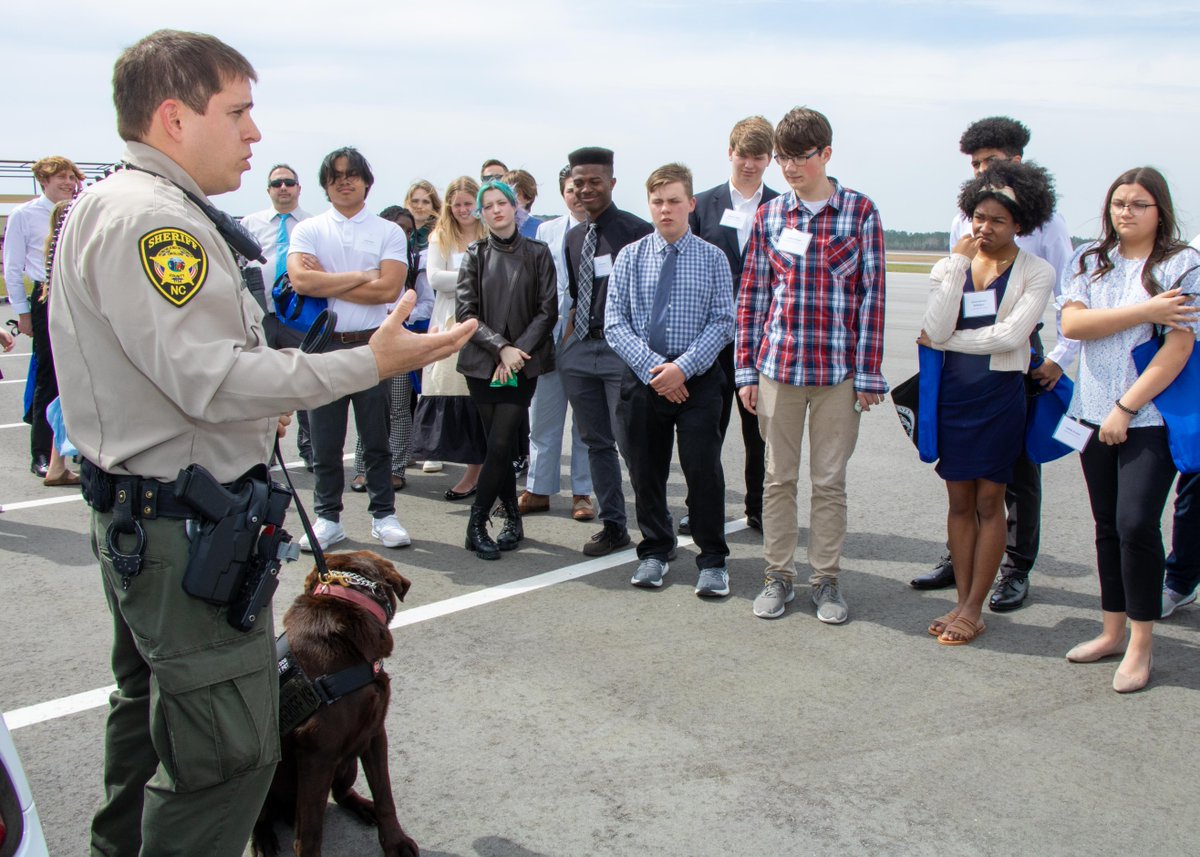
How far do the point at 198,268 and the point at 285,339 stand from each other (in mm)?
4286

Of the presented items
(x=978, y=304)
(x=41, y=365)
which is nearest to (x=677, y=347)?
(x=978, y=304)

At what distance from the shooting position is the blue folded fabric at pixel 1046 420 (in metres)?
4.55

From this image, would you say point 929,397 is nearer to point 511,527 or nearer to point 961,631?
point 961,631

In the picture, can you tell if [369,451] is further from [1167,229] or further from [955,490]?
[1167,229]

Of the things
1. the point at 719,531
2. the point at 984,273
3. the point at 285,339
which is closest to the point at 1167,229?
the point at 984,273

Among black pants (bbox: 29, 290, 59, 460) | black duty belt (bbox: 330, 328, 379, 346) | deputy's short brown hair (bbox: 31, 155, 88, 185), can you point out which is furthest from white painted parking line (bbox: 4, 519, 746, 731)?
deputy's short brown hair (bbox: 31, 155, 88, 185)

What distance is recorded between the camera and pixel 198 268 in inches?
83.0

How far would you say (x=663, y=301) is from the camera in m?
5.11

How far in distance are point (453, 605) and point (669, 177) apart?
7.84 feet

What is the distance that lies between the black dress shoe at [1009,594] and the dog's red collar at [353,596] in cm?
317

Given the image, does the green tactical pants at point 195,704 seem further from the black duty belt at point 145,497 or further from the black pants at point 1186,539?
the black pants at point 1186,539

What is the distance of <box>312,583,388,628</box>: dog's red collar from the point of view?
9.59 feet

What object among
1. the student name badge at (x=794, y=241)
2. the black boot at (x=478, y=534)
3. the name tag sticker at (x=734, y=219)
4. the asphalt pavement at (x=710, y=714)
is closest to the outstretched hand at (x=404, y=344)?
the asphalt pavement at (x=710, y=714)

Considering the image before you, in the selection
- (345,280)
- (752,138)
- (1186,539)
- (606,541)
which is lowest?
(606,541)
